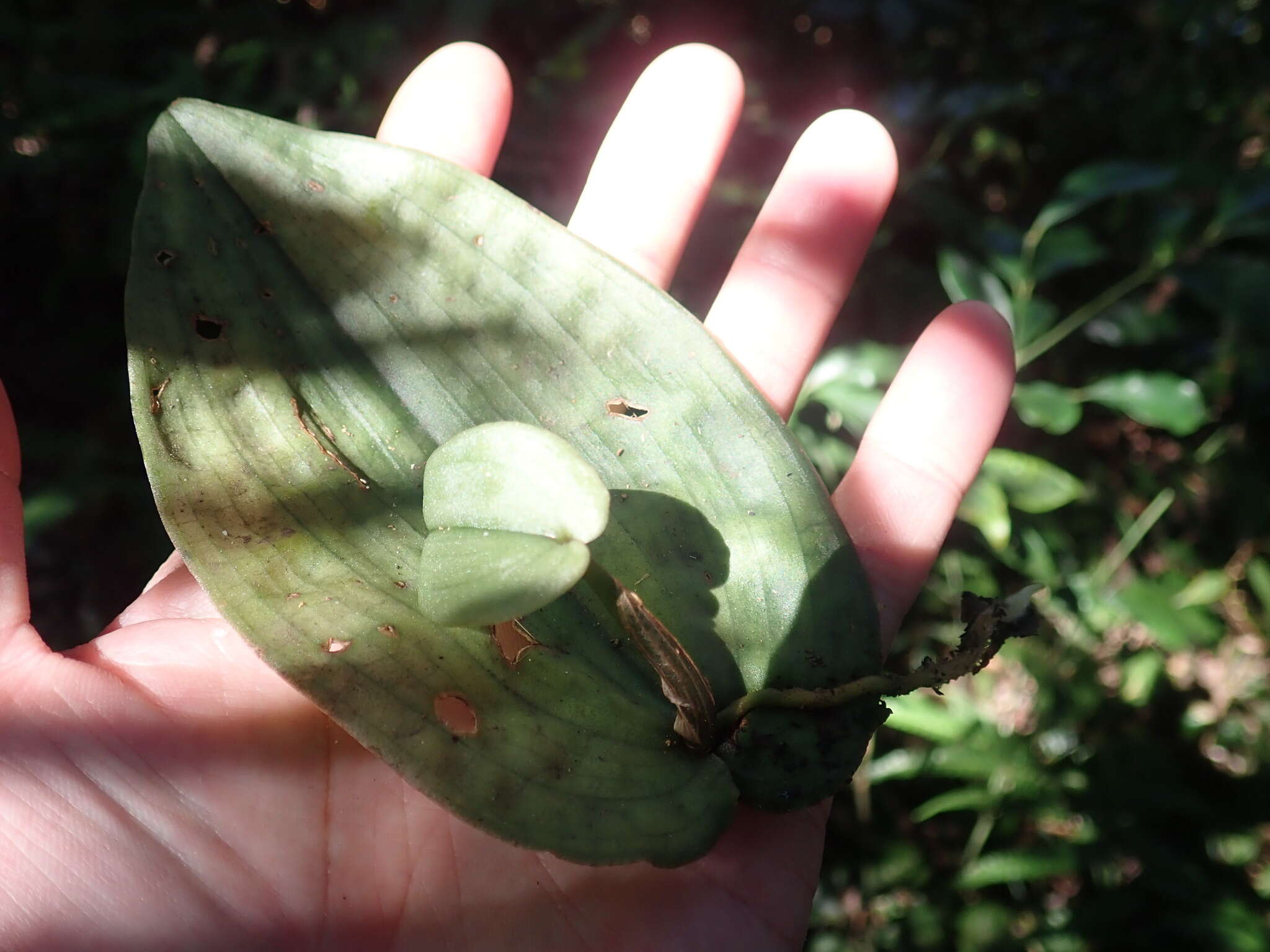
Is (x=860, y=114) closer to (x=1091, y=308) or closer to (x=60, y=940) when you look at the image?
(x=1091, y=308)

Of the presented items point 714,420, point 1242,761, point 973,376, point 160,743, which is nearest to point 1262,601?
point 1242,761

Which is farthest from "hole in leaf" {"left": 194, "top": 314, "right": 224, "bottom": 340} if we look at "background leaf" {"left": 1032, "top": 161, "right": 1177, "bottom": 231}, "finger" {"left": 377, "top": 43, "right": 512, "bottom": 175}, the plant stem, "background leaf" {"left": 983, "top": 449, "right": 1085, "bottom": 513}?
the plant stem

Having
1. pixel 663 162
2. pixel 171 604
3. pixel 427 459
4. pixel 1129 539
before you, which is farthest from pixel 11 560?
pixel 1129 539

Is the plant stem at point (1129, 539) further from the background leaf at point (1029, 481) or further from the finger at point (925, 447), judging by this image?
the finger at point (925, 447)

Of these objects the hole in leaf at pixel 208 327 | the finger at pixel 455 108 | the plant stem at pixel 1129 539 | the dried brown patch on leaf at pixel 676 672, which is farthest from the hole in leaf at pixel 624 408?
the plant stem at pixel 1129 539

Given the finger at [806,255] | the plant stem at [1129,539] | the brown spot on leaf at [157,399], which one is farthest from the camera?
the plant stem at [1129,539]
